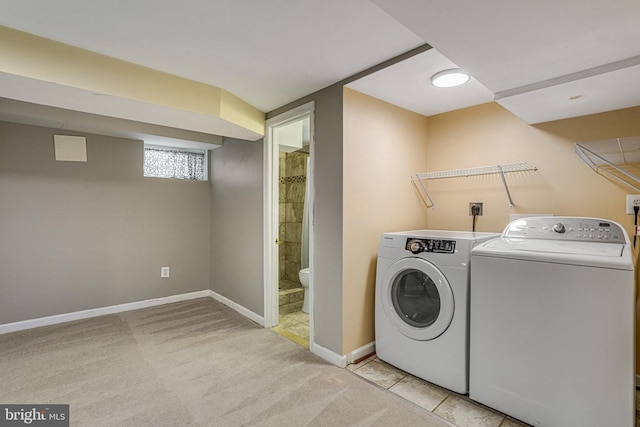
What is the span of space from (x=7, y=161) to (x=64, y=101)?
4.85ft

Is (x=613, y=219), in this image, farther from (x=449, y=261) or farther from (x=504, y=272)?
(x=449, y=261)

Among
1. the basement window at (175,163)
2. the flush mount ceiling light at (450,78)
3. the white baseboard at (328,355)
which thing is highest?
the flush mount ceiling light at (450,78)

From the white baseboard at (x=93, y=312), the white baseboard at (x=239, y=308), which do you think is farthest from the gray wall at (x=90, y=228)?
the white baseboard at (x=239, y=308)

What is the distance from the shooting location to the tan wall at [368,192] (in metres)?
2.22

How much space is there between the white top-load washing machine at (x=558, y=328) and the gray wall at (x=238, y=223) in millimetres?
2001

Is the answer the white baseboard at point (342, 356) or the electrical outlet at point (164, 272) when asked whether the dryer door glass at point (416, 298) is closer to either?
the white baseboard at point (342, 356)

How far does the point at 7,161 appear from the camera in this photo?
278cm

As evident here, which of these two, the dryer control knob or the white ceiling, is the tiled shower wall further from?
the dryer control knob

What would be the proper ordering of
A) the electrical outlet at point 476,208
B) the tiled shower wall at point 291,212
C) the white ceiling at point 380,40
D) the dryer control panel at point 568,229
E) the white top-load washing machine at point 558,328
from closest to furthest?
the white ceiling at point 380,40 < the white top-load washing machine at point 558,328 < the dryer control panel at point 568,229 < the electrical outlet at point 476,208 < the tiled shower wall at point 291,212

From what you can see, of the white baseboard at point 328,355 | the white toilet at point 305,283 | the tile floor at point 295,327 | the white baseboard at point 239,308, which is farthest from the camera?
the white toilet at point 305,283

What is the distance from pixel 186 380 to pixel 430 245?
1833 millimetres

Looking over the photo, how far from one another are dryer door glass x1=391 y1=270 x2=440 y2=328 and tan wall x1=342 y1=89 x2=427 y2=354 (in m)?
0.28

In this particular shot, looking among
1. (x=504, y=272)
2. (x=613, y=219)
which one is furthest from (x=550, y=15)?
(x=613, y=219)

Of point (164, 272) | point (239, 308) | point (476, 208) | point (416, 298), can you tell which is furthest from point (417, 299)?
point (164, 272)
